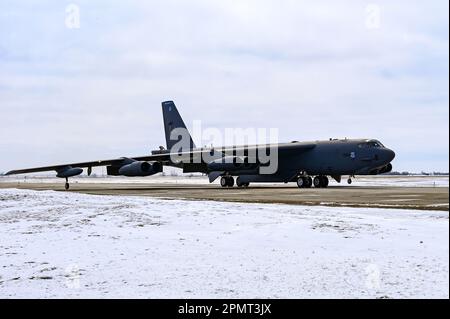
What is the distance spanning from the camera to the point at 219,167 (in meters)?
38.0

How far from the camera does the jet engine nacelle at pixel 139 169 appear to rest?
1407 inches

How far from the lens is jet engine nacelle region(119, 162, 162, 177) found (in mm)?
35750

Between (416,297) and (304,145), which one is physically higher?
(304,145)

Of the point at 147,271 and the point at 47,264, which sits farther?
the point at 47,264

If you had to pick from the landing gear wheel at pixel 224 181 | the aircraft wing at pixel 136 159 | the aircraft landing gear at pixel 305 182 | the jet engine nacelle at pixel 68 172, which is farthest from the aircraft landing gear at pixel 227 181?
the jet engine nacelle at pixel 68 172

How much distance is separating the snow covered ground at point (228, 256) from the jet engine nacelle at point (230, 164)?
24.6 metres

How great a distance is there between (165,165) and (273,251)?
3390 cm

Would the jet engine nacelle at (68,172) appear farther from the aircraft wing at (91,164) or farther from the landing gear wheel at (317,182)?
the landing gear wheel at (317,182)

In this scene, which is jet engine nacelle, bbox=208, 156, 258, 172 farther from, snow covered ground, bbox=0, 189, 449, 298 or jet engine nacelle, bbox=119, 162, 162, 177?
snow covered ground, bbox=0, 189, 449, 298

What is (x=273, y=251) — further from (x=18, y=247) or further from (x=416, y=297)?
(x=18, y=247)

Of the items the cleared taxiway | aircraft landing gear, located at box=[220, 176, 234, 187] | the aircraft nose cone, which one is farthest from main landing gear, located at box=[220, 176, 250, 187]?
the aircraft nose cone

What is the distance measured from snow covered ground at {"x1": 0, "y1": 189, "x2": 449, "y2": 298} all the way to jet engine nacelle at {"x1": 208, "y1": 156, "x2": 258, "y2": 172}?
968 inches
